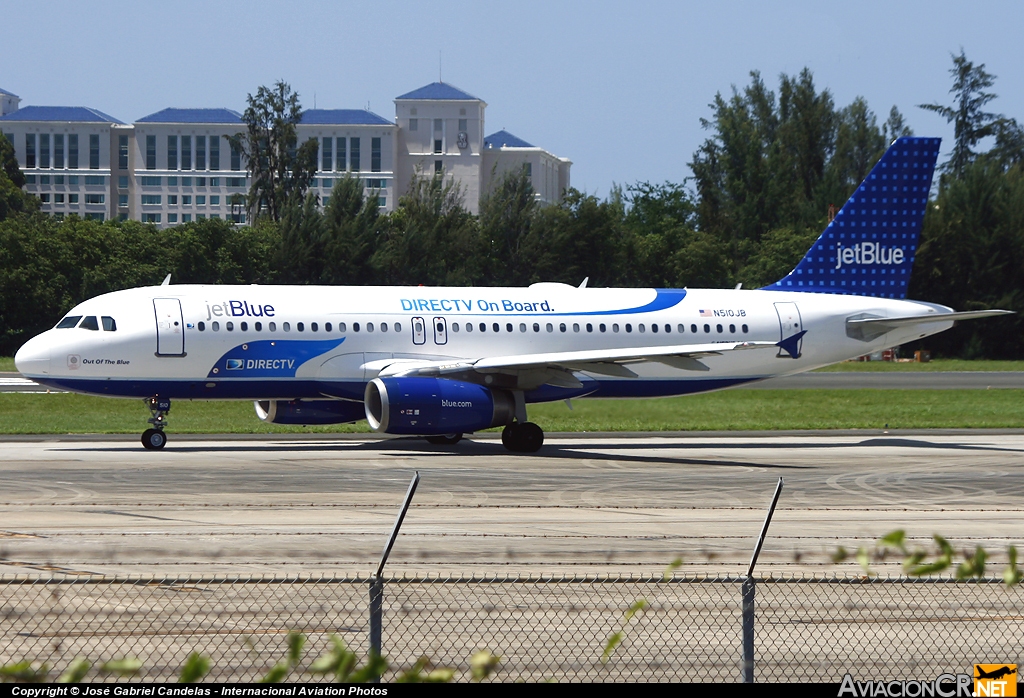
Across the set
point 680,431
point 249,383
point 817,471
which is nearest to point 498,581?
point 817,471

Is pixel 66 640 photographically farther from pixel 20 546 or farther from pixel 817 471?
pixel 817 471

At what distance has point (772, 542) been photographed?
57.3 ft

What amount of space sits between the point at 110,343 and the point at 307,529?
1428cm

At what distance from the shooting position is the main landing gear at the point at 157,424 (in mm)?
31211

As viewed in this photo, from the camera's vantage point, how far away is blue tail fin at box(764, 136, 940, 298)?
38.6m

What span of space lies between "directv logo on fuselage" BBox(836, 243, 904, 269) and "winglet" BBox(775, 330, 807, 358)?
3.39m

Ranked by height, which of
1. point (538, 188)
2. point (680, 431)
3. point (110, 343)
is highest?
point (538, 188)

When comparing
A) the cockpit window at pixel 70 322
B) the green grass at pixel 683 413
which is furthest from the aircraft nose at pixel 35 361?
the green grass at pixel 683 413

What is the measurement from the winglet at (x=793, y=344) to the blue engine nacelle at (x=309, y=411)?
1070 centimetres

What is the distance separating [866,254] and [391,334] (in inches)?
565

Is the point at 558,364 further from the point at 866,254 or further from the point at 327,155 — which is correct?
the point at 327,155

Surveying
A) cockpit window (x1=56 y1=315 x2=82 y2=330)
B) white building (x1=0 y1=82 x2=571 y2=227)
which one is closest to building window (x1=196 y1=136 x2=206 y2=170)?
white building (x1=0 y1=82 x2=571 y2=227)

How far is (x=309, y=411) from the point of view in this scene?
33.3m

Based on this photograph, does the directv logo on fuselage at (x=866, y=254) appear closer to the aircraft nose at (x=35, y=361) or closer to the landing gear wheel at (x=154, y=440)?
the landing gear wheel at (x=154, y=440)
